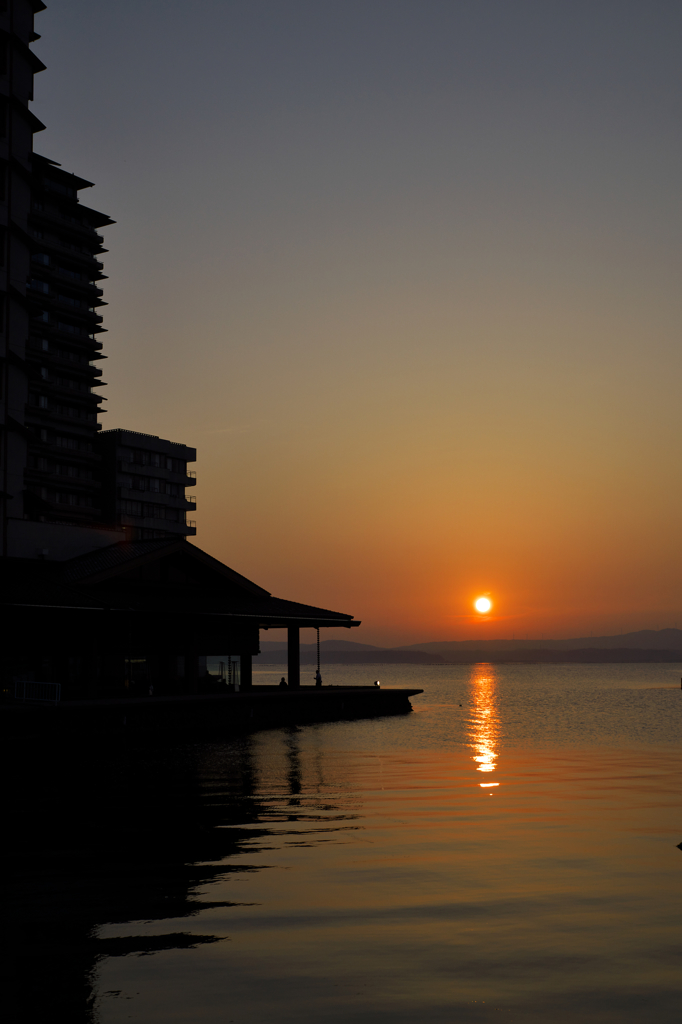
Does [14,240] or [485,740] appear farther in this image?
[14,240]

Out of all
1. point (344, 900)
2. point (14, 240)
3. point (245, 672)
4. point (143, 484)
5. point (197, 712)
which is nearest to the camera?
point (344, 900)

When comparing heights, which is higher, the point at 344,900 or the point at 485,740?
the point at 344,900

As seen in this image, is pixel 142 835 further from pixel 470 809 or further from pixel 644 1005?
pixel 644 1005

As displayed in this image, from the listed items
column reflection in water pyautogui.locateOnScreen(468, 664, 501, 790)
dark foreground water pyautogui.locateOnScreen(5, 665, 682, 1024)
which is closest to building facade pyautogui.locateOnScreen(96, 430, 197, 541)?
column reflection in water pyautogui.locateOnScreen(468, 664, 501, 790)

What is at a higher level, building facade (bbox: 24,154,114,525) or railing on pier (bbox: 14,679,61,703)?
building facade (bbox: 24,154,114,525)

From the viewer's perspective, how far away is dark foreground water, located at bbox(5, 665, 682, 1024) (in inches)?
403

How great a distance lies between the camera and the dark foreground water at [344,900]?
1024 centimetres

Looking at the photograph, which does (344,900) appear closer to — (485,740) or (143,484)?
(485,740)

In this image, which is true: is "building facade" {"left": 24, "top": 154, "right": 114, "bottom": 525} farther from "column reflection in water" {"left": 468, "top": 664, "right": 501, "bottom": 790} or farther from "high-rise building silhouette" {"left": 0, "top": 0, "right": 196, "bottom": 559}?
"column reflection in water" {"left": 468, "top": 664, "right": 501, "bottom": 790}

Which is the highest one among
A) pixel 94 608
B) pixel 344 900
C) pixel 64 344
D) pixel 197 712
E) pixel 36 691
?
pixel 64 344

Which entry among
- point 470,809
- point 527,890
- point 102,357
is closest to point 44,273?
point 102,357

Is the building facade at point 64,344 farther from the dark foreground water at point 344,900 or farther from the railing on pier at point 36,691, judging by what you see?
the dark foreground water at point 344,900

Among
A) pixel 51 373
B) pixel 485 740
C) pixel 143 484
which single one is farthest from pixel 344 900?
pixel 143 484

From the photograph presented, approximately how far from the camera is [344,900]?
14773mm
